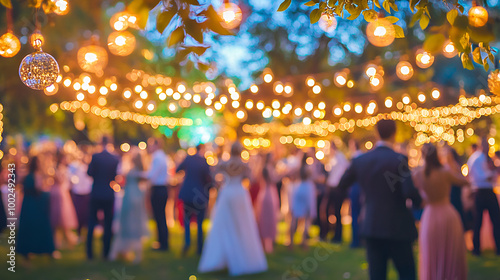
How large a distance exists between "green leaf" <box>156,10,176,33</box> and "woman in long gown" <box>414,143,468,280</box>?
3.40 meters

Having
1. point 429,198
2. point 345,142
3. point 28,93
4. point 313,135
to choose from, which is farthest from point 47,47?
point 345,142

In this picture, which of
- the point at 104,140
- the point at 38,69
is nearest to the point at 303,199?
the point at 104,140

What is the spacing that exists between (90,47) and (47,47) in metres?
5.55

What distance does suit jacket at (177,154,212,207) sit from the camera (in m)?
8.51

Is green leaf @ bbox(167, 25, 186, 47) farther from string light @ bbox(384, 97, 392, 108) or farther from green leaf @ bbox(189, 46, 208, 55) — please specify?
string light @ bbox(384, 97, 392, 108)

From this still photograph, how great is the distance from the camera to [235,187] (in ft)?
24.2

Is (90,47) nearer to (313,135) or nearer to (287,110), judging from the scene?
(287,110)

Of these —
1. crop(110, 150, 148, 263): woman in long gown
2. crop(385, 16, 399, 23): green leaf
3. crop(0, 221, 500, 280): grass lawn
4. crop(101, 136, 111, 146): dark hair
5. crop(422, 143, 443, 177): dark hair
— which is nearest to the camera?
crop(385, 16, 399, 23): green leaf

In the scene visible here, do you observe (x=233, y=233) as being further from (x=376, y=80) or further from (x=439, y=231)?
(x=376, y=80)

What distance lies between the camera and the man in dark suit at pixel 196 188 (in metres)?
8.48

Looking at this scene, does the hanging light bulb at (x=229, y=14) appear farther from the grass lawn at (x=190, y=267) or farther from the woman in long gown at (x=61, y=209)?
the woman in long gown at (x=61, y=209)

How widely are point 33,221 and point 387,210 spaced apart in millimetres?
6025

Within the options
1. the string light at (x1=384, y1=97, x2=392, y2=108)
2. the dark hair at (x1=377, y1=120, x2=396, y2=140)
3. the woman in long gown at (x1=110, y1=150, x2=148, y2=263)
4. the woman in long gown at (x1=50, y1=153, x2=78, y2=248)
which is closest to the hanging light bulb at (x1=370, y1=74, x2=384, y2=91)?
the string light at (x1=384, y1=97, x2=392, y2=108)

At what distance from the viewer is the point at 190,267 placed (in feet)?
24.5
